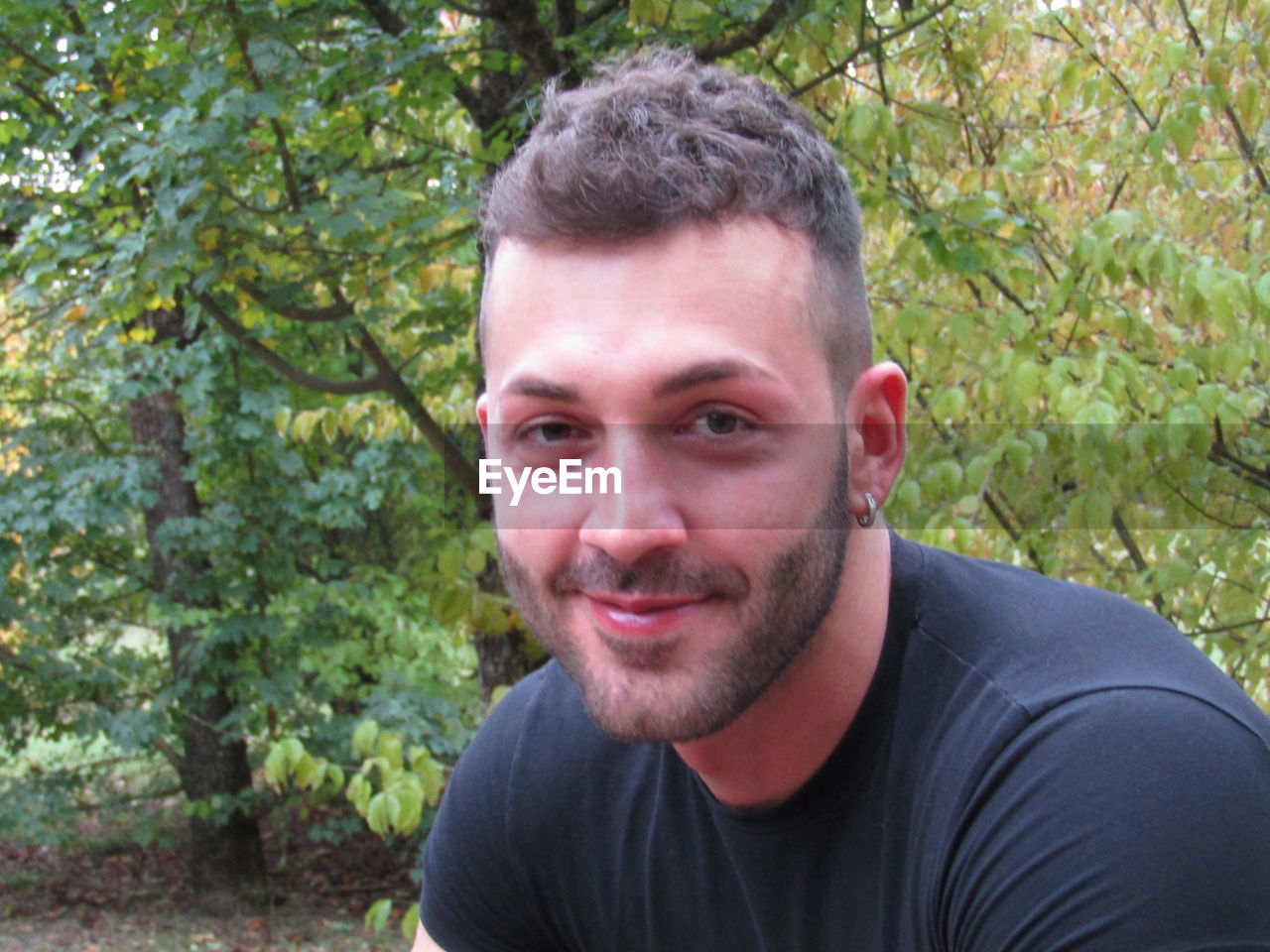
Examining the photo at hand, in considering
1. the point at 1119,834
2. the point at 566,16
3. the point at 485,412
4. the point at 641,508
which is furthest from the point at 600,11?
the point at 1119,834

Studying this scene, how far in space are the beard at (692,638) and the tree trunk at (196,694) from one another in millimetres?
5599

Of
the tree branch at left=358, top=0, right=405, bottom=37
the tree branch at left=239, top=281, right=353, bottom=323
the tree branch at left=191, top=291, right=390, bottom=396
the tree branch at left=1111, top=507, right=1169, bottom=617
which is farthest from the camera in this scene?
the tree branch at left=191, top=291, right=390, bottom=396

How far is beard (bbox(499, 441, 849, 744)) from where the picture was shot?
1.12 meters

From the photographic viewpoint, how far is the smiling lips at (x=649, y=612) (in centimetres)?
112

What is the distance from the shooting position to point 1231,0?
309cm

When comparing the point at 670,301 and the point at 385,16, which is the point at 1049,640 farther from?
the point at 385,16

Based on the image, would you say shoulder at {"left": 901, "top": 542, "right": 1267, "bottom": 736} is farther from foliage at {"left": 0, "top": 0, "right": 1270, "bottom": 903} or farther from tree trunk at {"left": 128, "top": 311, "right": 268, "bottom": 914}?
tree trunk at {"left": 128, "top": 311, "right": 268, "bottom": 914}

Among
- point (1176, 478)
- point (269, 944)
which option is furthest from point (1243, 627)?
point (269, 944)

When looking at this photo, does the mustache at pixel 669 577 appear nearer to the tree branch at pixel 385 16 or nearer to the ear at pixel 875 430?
the ear at pixel 875 430

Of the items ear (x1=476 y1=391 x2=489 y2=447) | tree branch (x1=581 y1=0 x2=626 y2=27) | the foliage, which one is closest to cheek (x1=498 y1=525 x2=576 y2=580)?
ear (x1=476 y1=391 x2=489 y2=447)

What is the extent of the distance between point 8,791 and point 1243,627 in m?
6.31
